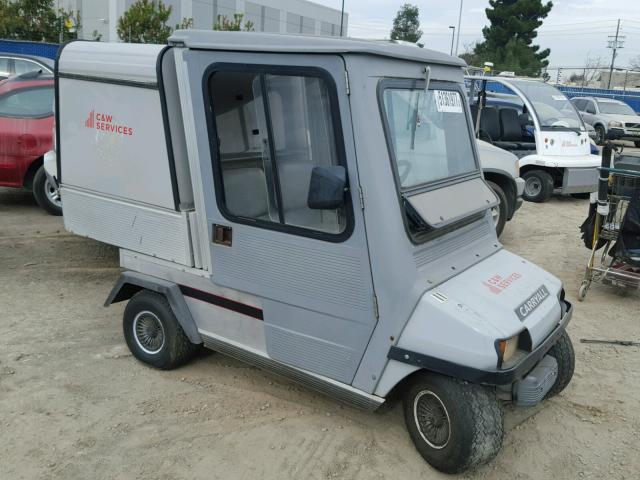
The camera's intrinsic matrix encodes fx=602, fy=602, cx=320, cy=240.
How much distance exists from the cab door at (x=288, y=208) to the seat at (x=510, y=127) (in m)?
8.15

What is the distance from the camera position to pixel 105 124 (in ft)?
13.6

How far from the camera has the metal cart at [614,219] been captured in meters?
5.56

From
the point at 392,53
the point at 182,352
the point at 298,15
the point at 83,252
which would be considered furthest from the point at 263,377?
the point at 298,15

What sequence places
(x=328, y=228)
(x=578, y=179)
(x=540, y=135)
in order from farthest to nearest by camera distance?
(x=540, y=135) < (x=578, y=179) < (x=328, y=228)

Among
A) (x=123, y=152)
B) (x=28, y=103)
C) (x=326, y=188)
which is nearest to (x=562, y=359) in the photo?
(x=326, y=188)

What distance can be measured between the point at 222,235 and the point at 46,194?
520 cm

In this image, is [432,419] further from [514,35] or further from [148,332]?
[514,35]

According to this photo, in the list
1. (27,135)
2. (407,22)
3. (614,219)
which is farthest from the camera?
(407,22)

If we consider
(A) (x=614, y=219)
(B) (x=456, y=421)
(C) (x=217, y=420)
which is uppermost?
(A) (x=614, y=219)

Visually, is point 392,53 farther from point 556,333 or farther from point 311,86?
point 556,333

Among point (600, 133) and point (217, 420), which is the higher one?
point (600, 133)

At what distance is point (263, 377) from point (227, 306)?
0.73 metres

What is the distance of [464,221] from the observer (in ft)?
12.1

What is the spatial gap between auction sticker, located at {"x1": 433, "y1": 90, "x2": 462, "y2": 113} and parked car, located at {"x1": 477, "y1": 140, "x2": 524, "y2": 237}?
3738 mm
